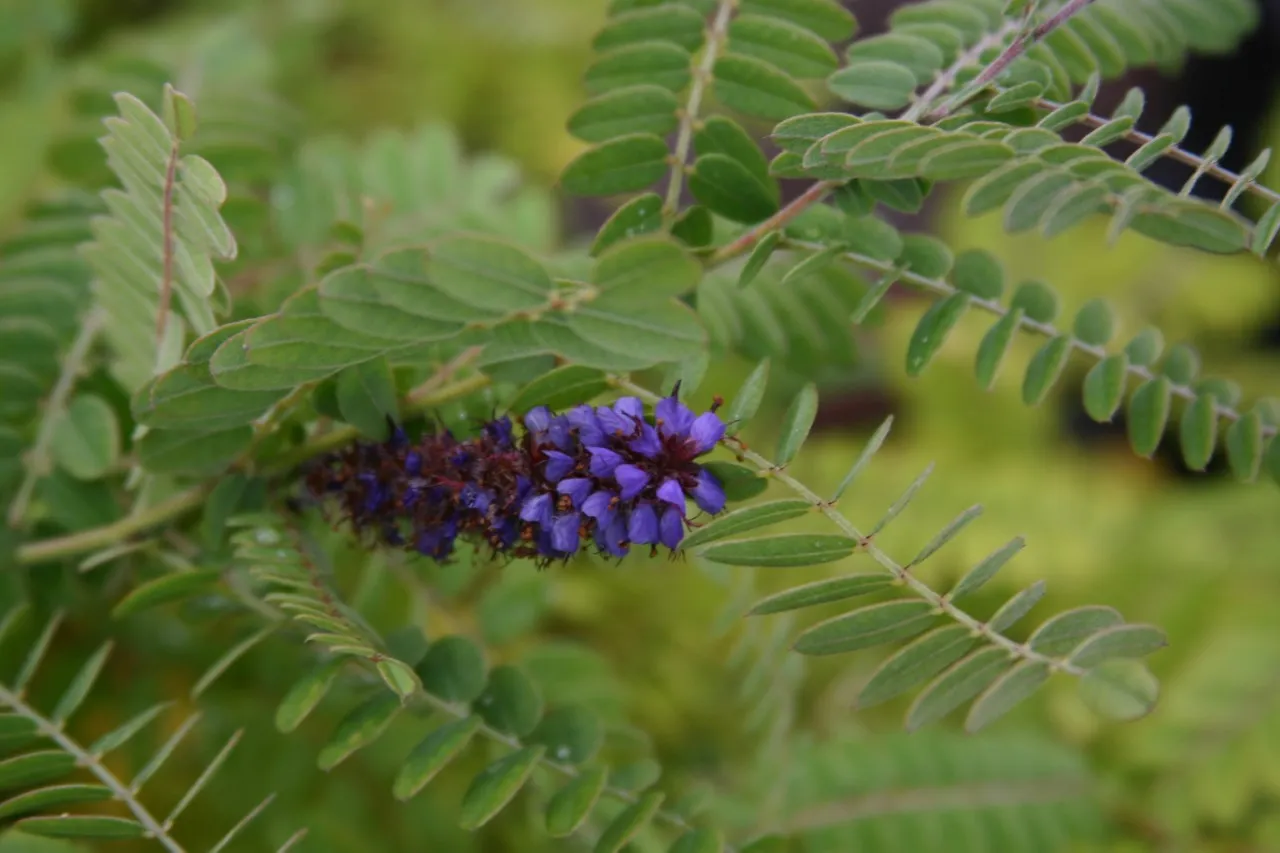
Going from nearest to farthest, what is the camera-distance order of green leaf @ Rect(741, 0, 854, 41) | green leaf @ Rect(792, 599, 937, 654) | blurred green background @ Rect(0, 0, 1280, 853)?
green leaf @ Rect(792, 599, 937, 654), green leaf @ Rect(741, 0, 854, 41), blurred green background @ Rect(0, 0, 1280, 853)

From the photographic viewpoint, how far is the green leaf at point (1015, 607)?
819mm

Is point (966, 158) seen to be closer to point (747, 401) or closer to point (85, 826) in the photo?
point (747, 401)

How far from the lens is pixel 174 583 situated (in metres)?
0.95

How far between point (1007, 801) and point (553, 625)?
2.79 ft

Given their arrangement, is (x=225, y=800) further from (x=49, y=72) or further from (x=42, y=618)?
(x=49, y=72)

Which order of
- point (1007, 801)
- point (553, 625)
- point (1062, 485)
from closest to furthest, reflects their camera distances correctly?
point (1007, 801) < point (553, 625) < point (1062, 485)

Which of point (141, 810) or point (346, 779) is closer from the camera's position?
point (141, 810)

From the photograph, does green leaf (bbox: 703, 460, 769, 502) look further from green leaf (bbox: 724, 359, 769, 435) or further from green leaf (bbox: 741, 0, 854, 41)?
green leaf (bbox: 741, 0, 854, 41)

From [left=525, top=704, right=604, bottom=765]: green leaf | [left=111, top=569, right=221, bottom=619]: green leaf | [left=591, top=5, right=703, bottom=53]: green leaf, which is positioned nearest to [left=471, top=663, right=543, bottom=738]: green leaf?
[left=525, top=704, right=604, bottom=765]: green leaf

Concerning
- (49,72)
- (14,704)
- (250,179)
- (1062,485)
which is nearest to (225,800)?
(14,704)

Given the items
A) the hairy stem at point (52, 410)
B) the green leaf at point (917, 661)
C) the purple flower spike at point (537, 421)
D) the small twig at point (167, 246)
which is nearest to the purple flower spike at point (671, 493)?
the purple flower spike at point (537, 421)

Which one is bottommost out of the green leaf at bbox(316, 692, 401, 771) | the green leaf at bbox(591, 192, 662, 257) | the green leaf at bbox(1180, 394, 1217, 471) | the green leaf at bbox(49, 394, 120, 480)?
the green leaf at bbox(316, 692, 401, 771)

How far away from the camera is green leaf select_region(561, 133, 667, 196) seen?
1008 mm

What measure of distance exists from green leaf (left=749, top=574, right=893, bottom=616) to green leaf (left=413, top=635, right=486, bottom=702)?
0.29 m
